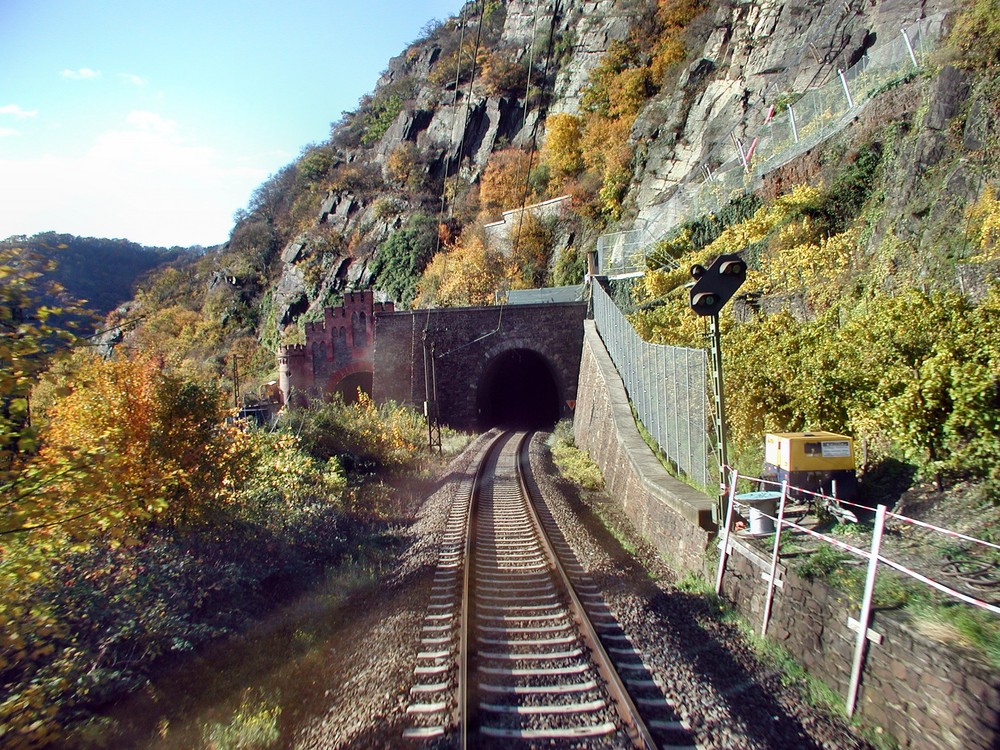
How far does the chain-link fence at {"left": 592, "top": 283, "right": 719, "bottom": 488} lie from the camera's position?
9.31 meters

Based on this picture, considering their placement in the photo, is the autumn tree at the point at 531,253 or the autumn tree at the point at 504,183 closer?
the autumn tree at the point at 531,253

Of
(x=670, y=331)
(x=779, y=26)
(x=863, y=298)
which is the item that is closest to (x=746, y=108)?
(x=779, y=26)

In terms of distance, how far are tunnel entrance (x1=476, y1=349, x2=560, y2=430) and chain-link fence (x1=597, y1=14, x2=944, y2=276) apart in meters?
7.72

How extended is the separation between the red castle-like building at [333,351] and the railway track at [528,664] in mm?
25303

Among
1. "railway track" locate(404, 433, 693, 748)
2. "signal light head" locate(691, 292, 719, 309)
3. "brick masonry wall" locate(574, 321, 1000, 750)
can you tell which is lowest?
"railway track" locate(404, 433, 693, 748)

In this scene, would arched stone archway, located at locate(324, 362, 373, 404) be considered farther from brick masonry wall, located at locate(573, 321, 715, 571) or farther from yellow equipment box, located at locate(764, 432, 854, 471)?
yellow equipment box, located at locate(764, 432, 854, 471)

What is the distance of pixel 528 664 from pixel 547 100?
59350 mm

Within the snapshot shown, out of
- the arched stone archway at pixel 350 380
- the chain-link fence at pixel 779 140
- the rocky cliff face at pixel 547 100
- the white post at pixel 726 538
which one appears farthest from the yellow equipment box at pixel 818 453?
the arched stone archway at pixel 350 380

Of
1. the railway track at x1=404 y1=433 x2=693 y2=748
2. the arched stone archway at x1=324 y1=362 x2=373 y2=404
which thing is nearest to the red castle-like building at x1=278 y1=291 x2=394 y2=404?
the arched stone archway at x1=324 y1=362 x2=373 y2=404

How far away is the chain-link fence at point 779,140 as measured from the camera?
A: 53.1ft

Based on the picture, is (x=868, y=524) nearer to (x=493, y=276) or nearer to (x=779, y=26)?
(x=779, y=26)

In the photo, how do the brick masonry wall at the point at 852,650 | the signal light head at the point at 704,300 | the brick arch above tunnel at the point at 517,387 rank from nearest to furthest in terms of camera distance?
1. the brick masonry wall at the point at 852,650
2. the signal light head at the point at 704,300
3. the brick arch above tunnel at the point at 517,387

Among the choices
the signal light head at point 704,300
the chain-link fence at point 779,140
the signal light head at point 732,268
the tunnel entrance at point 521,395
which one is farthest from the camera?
the tunnel entrance at point 521,395

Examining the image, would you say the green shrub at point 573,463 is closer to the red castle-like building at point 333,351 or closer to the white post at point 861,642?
the white post at point 861,642
